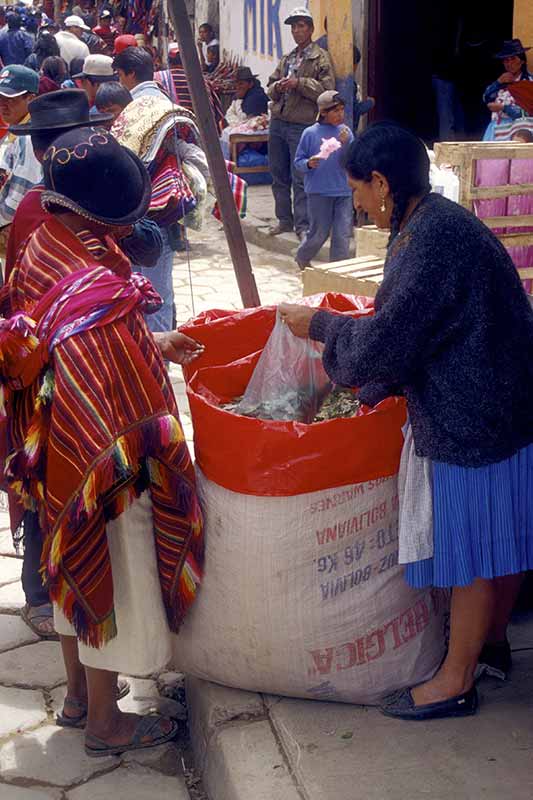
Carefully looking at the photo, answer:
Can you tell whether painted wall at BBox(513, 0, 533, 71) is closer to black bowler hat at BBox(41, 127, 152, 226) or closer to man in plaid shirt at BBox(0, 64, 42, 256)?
man in plaid shirt at BBox(0, 64, 42, 256)

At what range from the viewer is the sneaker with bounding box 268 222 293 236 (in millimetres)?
10211

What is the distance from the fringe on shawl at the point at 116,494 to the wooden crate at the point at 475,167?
8.98ft

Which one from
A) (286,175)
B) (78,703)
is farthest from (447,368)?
(286,175)

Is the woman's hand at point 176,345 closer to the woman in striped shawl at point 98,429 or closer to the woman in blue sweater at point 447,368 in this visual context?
the woman in striped shawl at point 98,429

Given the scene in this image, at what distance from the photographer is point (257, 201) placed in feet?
38.9

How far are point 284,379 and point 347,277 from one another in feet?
5.86

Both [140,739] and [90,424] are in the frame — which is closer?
[90,424]

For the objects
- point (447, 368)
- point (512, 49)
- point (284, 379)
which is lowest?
point (284, 379)

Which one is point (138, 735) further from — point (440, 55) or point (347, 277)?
point (440, 55)

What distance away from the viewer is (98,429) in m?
2.49

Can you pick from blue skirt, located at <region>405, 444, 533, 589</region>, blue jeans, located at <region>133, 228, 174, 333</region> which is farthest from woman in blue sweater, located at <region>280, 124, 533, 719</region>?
blue jeans, located at <region>133, 228, 174, 333</region>

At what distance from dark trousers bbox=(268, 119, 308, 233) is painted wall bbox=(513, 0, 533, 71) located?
2398 millimetres

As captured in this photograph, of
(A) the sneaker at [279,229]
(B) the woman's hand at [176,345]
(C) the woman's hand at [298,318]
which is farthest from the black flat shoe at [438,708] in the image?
(A) the sneaker at [279,229]

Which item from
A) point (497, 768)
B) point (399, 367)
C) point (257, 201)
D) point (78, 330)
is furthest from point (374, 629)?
point (257, 201)
